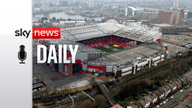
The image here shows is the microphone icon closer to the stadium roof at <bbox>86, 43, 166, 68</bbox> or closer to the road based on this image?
the road

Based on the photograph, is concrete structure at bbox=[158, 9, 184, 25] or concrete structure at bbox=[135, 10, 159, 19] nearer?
concrete structure at bbox=[158, 9, 184, 25]

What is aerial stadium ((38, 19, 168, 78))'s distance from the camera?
1579 cm

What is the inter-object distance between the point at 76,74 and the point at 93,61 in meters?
1.96

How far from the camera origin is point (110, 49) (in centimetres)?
2467

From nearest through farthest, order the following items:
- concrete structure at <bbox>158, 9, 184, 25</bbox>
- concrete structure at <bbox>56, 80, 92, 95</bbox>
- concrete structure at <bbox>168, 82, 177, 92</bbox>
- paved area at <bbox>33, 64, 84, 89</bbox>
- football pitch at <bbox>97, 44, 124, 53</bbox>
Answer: concrete structure at <bbox>56, 80, 92, 95</bbox>, concrete structure at <bbox>168, 82, 177, 92</bbox>, paved area at <bbox>33, 64, 84, 89</bbox>, football pitch at <bbox>97, 44, 124, 53</bbox>, concrete structure at <bbox>158, 9, 184, 25</bbox>

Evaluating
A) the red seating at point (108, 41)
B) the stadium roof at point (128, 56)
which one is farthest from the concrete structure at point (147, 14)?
the stadium roof at point (128, 56)

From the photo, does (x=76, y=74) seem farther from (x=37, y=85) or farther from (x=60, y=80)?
(x=37, y=85)

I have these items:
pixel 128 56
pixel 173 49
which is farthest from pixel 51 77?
pixel 173 49

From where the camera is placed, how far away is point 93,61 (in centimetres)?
A: 1638

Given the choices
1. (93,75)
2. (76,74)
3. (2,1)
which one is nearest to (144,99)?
(93,75)

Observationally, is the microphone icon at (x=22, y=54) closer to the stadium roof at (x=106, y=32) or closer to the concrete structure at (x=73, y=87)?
the concrete structure at (x=73, y=87)

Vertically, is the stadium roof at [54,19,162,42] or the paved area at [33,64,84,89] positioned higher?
the stadium roof at [54,19,162,42]

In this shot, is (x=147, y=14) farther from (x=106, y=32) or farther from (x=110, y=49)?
(x=110, y=49)

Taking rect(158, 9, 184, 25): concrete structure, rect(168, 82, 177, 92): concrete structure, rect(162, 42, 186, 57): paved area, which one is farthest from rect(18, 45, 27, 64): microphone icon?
rect(158, 9, 184, 25): concrete structure
